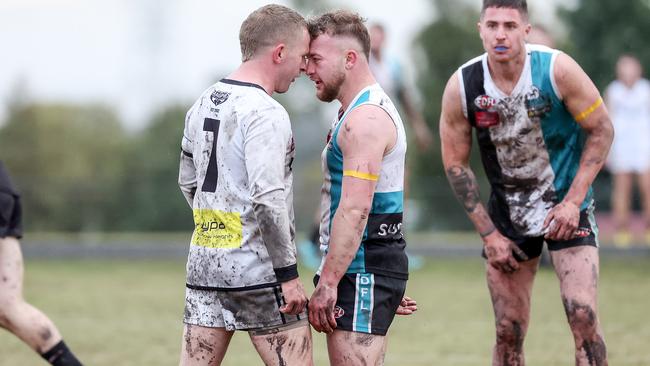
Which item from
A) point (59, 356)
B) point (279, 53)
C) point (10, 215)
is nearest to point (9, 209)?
point (10, 215)

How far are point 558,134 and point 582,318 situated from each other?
3.63ft

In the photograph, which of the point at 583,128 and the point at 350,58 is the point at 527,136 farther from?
the point at 350,58

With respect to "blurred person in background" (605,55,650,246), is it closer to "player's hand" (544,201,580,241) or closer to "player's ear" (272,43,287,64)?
"player's hand" (544,201,580,241)

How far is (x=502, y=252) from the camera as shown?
6383 millimetres

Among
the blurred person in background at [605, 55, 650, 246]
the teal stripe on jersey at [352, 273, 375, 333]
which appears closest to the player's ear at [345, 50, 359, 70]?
the teal stripe on jersey at [352, 273, 375, 333]

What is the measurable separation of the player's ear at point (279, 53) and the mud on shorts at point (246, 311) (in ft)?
3.60

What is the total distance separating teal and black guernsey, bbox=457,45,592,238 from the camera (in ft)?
20.5

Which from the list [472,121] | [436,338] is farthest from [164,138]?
[472,121]

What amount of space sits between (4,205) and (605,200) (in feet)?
50.1

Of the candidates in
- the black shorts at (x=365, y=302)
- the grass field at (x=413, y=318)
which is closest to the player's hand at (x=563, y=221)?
the black shorts at (x=365, y=302)

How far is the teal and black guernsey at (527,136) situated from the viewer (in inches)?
245

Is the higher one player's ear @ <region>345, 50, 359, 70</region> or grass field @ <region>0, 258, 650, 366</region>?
player's ear @ <region>345, 50, 359, 70</region>

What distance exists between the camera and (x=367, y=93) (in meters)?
5.22

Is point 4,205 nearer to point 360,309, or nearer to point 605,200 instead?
point 360,309
